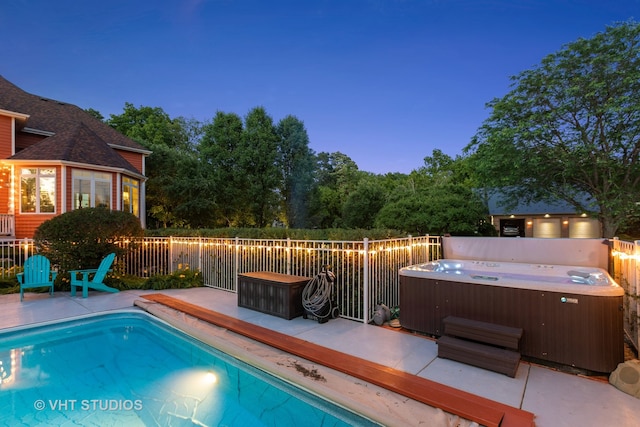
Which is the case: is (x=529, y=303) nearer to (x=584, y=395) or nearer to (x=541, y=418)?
(x=584, y=395)

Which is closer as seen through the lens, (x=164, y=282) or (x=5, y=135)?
(x=164, y=282)

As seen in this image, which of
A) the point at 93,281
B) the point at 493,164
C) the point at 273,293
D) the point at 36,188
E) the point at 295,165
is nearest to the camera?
the point at 273,293

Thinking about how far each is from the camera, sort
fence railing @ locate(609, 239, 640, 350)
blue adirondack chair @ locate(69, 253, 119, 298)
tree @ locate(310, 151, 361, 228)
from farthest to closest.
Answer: tree @ locate(310, 151, 361, 228)
blue adirondack chair @ locate(69, 253, 119, 298)
fence railing @ locate(609, 239, 640, 350)

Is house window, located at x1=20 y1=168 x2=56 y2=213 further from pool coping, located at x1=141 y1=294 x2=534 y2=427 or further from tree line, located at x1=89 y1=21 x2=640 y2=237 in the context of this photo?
pool coping, located at x1=141 y1=294 x2=534 y2=427

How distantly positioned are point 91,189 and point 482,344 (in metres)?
13.7

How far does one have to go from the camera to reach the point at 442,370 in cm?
330

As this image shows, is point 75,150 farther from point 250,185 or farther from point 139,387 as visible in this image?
point 139,387

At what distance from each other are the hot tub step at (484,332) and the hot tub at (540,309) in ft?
0.74

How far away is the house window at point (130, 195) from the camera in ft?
43.2

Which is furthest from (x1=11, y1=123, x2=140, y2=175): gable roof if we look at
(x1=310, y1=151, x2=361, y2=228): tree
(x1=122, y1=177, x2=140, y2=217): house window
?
(x1=310, y1=151, x2=361, y2=228): tree

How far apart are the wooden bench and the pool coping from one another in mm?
658

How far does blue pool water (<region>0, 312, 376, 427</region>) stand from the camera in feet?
9.35

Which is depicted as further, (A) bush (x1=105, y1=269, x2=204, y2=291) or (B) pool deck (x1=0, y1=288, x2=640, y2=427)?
(A) bush (x1=105, y1=269, x2=204, y2=291)

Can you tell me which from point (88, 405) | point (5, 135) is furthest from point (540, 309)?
point (5, 135)
